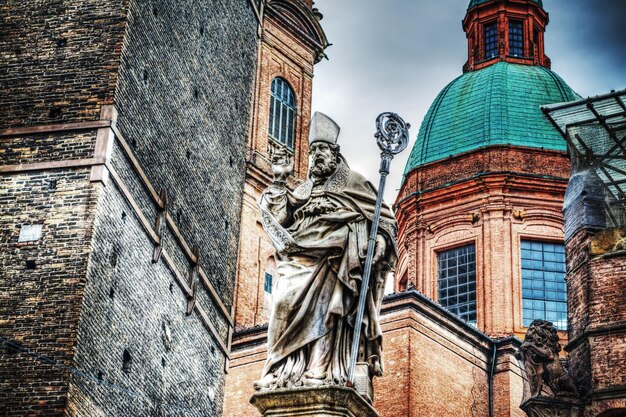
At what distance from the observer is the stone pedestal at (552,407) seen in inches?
989

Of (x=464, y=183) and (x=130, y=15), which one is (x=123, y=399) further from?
(x=464, y=183)

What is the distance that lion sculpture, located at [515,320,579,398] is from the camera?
25391mm

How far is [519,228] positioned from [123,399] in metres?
21.5

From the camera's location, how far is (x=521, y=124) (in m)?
45.1

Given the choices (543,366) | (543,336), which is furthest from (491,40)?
(543,366)

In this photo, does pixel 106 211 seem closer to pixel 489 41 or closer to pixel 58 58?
pixel 58 58

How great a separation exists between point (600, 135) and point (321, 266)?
19.6 m

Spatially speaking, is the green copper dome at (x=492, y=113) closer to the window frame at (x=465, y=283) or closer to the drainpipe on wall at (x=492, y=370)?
the window frame at (x=465, y=283)

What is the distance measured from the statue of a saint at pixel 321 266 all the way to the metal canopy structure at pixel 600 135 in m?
17.9

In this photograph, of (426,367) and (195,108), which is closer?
(195,108)

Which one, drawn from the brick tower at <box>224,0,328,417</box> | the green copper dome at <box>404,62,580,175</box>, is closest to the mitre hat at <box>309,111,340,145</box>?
the brick tower at <box>224,0,328,417</box>

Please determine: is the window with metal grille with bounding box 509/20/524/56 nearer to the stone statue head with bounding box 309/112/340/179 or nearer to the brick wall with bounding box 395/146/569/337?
the brick wall with bounding box 395/146/569/337

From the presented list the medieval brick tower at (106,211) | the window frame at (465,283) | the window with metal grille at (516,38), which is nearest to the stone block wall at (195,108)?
the medieval brick tower at (106,211)

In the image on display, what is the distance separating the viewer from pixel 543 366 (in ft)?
83.6
